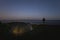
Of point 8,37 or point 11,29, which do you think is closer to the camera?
point 8,37

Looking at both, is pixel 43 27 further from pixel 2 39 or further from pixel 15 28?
pixel 2 39

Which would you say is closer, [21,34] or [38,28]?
[21,34]

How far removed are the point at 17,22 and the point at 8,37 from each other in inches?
51.3

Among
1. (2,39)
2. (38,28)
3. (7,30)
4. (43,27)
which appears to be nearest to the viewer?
(2,39)

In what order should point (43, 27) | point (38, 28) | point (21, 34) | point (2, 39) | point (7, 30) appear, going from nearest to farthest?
point (2, 39), point (21, 34), point (7, 30), point (38, 28), point (43, 27)

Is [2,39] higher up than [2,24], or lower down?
lower down

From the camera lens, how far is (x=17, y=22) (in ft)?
23.7

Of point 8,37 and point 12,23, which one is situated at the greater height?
point 12,23

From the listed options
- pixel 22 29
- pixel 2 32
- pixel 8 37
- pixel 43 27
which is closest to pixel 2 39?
pixel 8 37

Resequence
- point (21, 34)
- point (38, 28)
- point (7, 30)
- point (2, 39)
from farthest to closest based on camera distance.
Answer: point (38, 28), point (7, 30), point (21, 34), point (2, 39)

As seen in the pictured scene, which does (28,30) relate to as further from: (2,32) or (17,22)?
(2,32)

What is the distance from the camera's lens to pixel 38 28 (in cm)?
831

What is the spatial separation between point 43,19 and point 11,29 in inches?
98.2

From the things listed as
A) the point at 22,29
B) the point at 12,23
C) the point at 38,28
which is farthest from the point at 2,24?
the point at 38,28
